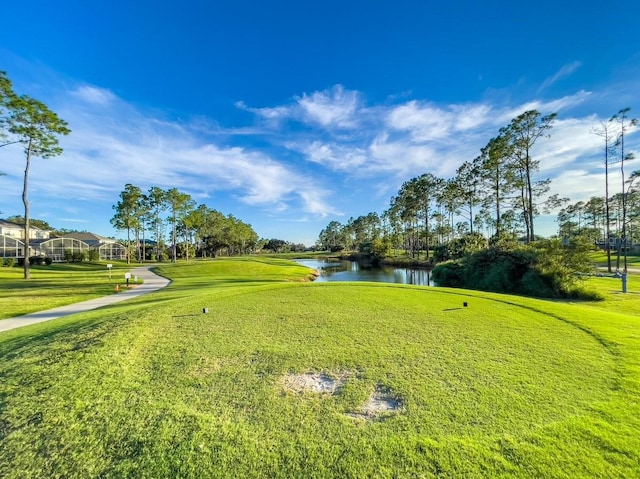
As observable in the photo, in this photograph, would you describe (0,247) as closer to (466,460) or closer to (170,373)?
(170,373)

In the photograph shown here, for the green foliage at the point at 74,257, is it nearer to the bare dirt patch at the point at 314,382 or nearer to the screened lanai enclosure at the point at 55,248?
the screened lanai enclosure at the point at 55,248

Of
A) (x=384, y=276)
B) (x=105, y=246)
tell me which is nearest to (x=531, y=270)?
(x=384, y=276)

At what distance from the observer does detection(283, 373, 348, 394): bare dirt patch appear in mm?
3557

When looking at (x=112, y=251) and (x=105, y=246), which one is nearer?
(x=105, y=246)

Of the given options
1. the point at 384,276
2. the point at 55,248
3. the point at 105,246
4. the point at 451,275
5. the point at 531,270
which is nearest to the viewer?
the point at 531,270

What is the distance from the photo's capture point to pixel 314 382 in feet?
12.3

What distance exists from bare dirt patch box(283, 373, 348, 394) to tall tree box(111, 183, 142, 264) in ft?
149

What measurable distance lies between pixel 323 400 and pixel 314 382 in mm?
468

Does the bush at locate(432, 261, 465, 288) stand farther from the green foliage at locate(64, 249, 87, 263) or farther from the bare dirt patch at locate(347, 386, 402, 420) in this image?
the green foliage at locate(64, 249, 87, 263)

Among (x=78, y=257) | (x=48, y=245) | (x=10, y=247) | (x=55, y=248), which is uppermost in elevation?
(x=48, y=245)

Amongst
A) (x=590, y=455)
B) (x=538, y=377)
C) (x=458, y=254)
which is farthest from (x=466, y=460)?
(x=458, y=254)

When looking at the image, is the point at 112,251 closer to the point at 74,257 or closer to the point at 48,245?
the point at 48,245

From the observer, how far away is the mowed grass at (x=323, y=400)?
2412 millimetres

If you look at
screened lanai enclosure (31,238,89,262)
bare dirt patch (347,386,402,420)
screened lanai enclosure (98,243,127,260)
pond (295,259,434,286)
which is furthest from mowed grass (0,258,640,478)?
screened lanai enclosure (98,243,127,260)
